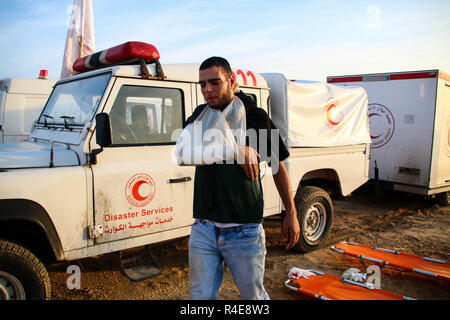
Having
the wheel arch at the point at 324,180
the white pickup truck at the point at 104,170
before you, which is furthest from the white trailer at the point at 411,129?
the white pickup truck at the point at 104,170

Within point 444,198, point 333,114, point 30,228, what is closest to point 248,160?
point 30,228

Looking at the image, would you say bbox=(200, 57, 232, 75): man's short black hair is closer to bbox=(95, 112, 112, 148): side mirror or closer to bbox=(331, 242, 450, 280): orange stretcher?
bbox=(95, 112, 112, 148): side mirror

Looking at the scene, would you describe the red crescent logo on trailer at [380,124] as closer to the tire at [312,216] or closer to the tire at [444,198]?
the tire at [444,198]

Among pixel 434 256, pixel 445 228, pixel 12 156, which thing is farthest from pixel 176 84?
pixel 445 228

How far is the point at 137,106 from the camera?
326cm

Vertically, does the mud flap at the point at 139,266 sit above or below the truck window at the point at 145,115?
below

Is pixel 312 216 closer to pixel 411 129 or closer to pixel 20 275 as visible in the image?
pixel 20 275

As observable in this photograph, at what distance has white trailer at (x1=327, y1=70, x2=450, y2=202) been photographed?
7.09 m

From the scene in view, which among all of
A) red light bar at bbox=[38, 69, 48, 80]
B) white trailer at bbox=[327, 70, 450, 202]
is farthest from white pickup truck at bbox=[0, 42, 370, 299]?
red light bar at bbox=[38, 69, 48, 80]

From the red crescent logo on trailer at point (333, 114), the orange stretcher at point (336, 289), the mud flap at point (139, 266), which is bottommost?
the orange stretcher at point (336, 289)

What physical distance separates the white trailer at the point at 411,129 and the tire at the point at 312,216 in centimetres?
316

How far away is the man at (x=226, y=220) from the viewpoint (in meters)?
1.97
